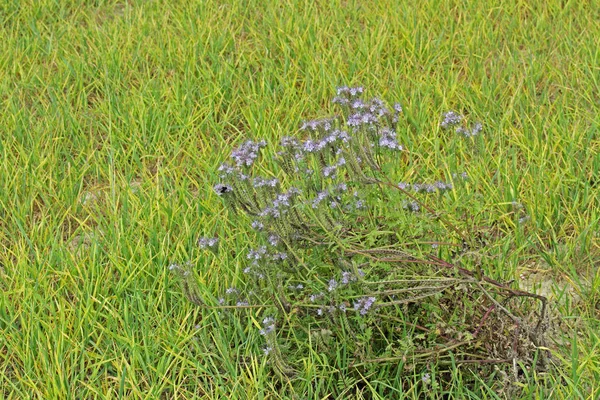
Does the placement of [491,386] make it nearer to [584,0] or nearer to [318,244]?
[318,244]

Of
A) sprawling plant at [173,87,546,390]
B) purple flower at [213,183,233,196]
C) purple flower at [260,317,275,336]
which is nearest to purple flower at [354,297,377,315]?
sprawling plant at [173,87,546,390]

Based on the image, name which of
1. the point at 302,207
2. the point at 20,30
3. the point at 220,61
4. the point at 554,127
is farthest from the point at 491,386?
the point at 20,30

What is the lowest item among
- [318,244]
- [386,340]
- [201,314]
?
[201,314]

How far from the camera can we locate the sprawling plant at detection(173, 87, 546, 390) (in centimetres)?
240

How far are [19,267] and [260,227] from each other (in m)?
1.08

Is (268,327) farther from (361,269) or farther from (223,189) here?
(223,189)

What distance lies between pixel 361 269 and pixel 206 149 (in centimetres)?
152

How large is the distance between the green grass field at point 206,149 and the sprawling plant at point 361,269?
111 mm

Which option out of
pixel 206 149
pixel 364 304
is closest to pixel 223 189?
pixel 364 304

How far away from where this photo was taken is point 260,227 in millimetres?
2467

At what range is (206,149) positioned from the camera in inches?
148

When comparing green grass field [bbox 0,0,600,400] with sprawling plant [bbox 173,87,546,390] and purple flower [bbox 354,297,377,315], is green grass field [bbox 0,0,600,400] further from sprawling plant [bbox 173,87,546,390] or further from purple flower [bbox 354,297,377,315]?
purple flower [bbox 354,297,377,315]

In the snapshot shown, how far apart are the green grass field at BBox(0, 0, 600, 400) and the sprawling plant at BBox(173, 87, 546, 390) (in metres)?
0.11

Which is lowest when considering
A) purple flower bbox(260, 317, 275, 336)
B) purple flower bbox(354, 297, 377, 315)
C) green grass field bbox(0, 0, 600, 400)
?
green grass field bbox(0, 0, 600, 400)
